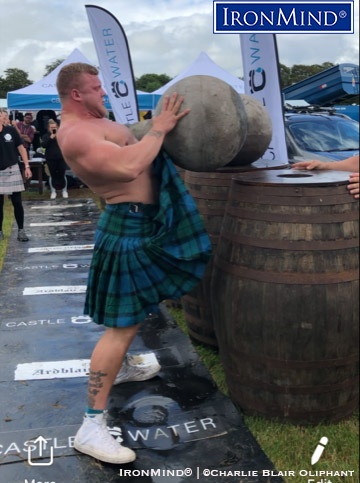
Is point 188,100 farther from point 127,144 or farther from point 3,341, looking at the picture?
point 3,341

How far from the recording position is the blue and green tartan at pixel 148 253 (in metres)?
Result: 2.63

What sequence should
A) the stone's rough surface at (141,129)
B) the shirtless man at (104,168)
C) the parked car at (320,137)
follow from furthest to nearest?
1. the parked car at (320,137)
2. the stone's rough surface at (141,129)
3. the shirtless man at (104,168)

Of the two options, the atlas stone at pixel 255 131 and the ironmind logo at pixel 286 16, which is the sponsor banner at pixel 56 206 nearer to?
the atlas stone at pixel 255 131

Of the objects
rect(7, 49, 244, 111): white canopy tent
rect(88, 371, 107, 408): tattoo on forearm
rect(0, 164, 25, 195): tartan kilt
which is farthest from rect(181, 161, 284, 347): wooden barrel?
rect(7, 49, 244, 111): white canopy tent

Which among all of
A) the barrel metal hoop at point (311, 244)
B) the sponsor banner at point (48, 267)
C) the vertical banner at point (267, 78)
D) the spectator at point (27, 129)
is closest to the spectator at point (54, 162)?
the spectator at point (27, 129)

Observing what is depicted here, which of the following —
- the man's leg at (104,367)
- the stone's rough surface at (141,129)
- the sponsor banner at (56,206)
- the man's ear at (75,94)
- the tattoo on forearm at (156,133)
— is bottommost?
the man's leg at (104,367)

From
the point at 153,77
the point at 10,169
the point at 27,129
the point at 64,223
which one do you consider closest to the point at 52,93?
the point at 27,129

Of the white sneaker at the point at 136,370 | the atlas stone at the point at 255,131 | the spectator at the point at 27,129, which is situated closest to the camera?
the white sneaker at the point at 136,370

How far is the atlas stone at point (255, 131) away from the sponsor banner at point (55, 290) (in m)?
2.60

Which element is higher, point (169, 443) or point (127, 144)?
point (127, 144)

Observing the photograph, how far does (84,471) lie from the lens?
8.30 ft

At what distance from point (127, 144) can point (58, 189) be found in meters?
10.3

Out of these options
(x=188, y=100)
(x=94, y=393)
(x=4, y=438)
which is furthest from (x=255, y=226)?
(x=4, y=438)

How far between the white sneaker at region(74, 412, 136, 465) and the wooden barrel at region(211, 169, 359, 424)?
781 millimetres
